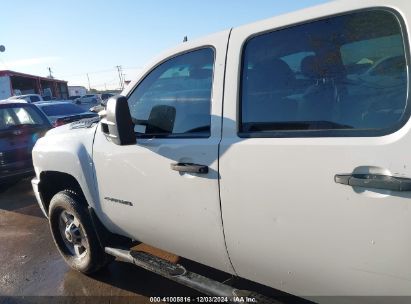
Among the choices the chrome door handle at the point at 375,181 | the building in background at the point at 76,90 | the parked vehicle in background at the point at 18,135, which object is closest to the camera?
the chrome door handle at the point at 375,181

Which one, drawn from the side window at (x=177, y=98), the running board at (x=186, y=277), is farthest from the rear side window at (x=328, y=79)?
the running board at (x=186, y=277)

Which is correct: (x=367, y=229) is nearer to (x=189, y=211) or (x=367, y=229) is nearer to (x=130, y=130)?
(x=189, y=211)

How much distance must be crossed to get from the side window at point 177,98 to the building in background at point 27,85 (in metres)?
36.1

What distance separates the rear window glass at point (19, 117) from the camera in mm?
7730

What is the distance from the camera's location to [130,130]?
2688mm

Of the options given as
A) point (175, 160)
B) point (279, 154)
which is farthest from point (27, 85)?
point (279, 154)

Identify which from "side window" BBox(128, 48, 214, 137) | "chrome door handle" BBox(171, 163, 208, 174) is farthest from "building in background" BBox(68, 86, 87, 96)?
"chrome door handle" BBox(171, 163, 208, 174)

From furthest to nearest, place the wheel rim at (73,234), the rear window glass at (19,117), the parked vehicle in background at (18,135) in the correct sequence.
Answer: the rear window glass at (19,117) → the parked vehicle in background at (18,135) → the wheel rim at (73,234)

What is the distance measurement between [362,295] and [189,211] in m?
1.08

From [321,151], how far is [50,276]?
3.27m

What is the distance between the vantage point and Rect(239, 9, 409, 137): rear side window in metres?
1.83

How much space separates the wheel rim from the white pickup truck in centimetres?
69

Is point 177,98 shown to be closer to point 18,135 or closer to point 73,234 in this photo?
point 73,234

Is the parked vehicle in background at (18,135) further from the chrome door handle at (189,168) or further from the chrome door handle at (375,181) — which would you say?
the chrome door handle at (375,181)
